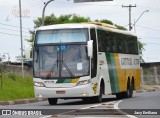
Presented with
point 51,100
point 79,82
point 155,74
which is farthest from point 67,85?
point 155,74

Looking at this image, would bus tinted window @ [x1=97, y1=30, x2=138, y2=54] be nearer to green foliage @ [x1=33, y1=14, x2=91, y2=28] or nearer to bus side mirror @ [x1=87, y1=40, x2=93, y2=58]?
bus side mirror @ [x1=87, y1=40, x2=93, y2=58]

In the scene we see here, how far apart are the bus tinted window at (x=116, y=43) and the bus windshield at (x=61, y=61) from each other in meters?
1.96

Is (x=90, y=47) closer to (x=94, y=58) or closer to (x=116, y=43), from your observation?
(x=94, y=58)

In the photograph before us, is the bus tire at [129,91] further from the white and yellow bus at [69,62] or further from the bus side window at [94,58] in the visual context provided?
the bus side window at [94,58]

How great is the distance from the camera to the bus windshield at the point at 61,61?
28469 millimetres

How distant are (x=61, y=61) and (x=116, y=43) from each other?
238 inches

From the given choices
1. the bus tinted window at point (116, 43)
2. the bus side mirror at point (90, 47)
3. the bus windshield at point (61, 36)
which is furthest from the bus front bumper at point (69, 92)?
the bus tinted window at point (116, 43)

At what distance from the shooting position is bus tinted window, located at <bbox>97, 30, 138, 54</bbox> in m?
31.0

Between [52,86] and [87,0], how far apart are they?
1681cm

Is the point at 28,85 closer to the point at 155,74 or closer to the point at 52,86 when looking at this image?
the point at 52,86

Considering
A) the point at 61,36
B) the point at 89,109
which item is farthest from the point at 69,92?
the point at 89,109

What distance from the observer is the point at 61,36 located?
2916 cm

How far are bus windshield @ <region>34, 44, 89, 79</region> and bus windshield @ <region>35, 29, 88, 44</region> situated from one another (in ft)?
1.00

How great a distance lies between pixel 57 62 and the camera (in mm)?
28547
